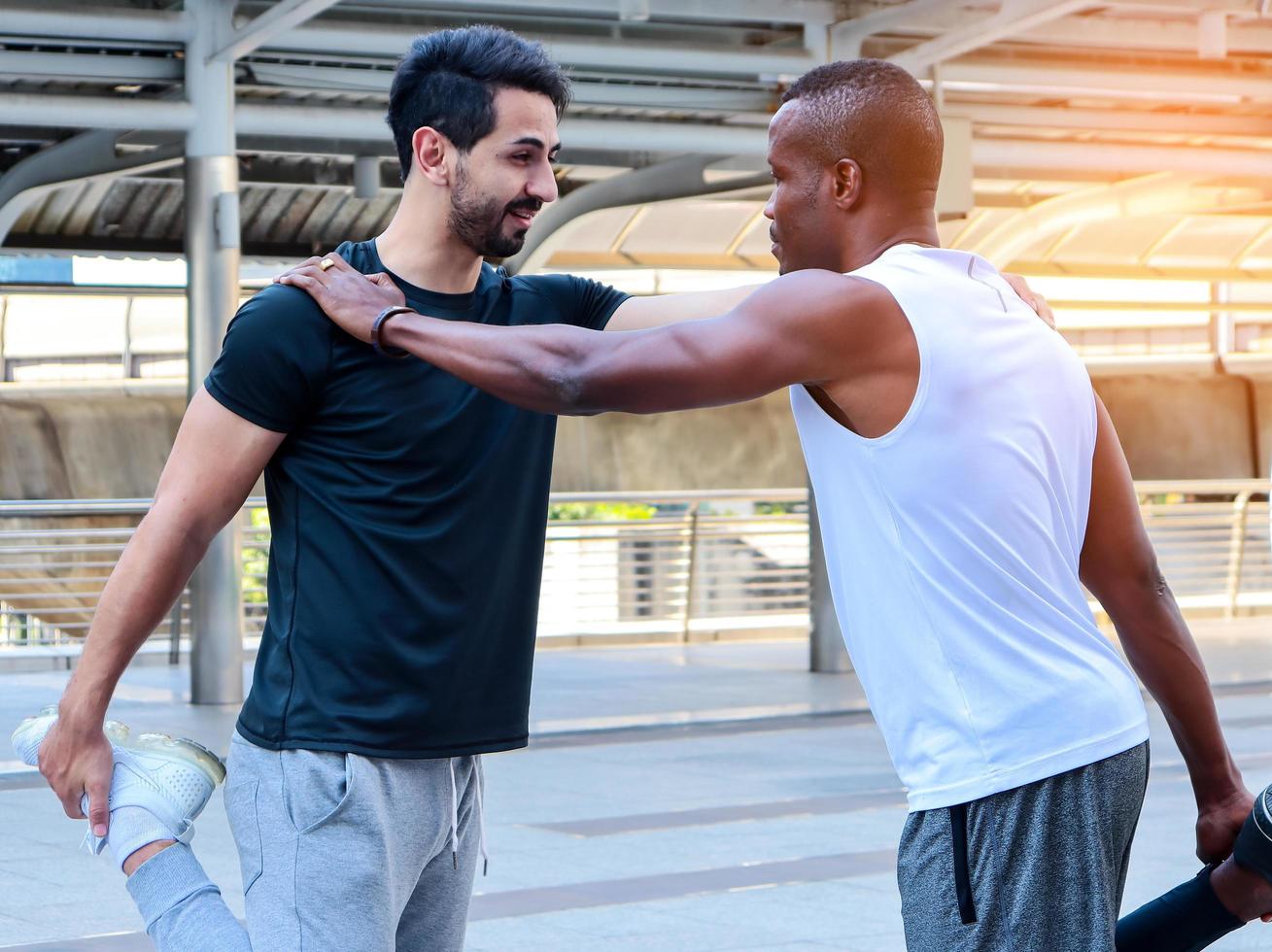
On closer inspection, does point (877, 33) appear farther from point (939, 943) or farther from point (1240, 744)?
point (939, 943)

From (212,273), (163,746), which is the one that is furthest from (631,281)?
(163,746)

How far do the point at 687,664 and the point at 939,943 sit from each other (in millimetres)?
11427

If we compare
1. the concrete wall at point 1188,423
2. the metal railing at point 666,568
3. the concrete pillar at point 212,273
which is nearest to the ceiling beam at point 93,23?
the concrete pillar at point 212,273

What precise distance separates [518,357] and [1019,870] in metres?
0.85

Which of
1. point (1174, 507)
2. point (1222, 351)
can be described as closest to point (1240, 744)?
point (1174, 507)

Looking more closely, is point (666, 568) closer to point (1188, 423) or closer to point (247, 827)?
point (247, 827)

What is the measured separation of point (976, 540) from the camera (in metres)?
2.18

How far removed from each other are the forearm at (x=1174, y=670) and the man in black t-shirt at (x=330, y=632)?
2.73ft

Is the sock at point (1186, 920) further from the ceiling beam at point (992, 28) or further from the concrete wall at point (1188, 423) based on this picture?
the concrete wall at point (1188, 423)

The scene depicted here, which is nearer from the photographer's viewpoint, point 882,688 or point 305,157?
point 882,688

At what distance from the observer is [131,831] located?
251 centimetres

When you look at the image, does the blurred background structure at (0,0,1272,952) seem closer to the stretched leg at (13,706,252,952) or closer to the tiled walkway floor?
the tiled walkway floor

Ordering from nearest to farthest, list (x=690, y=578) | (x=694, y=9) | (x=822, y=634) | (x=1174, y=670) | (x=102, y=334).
A: 1. (x=1174, y=670)
2. (x=694, y=9)
3. (x=822, y=634)
4. (x=690, y=578)
5. (x=102, y=334)

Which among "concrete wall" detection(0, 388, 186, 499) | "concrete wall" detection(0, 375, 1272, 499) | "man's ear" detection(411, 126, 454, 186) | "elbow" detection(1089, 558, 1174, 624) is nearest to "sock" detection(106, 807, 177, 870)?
"man's ear" detection(411, 126, 454, 186)
